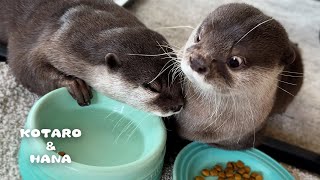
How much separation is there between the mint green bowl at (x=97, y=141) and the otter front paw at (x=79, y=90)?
2 cm

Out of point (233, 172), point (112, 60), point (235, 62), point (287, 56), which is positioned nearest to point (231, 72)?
point (235, 62)

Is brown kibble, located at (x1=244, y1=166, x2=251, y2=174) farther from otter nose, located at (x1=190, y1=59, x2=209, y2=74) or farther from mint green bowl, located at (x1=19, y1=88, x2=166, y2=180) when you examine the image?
otter nose, located at (x1=190, y1=59, x2=209, y2=74)

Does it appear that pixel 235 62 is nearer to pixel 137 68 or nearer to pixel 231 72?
pixel 231 72

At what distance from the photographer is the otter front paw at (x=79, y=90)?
61.1 inches

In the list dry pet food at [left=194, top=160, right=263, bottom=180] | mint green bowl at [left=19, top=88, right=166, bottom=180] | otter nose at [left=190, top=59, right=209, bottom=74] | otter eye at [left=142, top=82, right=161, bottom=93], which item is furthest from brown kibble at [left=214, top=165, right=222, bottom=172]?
otter nose at [left=190, top=59, right=209, bottom=74]

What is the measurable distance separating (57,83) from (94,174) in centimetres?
42

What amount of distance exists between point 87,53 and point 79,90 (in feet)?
0.39

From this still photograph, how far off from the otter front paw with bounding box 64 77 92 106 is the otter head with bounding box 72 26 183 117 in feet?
0.25

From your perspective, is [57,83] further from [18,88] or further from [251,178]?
[251,178]

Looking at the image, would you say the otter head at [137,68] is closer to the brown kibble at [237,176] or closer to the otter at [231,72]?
the otter at [231,72]

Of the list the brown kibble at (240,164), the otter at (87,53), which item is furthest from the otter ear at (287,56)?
the brown kibble at (240,164)

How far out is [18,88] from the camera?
1783 mm

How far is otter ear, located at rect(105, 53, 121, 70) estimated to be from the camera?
1435 mm

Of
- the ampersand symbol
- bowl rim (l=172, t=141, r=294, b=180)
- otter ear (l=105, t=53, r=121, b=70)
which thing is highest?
otter ear (l=105, t=53, r=121, b=70)
